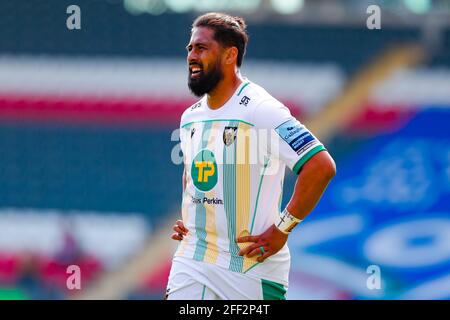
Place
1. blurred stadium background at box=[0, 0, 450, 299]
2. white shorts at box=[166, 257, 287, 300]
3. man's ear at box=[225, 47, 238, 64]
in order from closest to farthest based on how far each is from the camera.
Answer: white shorts at box=[166, 257, 287, 300]
man's ear at box=[225, 47, 238, 64]
blurred stadium background at box=[0, 0, 450, 299]

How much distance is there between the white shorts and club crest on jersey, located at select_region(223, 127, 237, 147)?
0.71 metres

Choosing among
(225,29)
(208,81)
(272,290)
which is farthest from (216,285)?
(225,29)

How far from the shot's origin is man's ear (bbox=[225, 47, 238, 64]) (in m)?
5.83

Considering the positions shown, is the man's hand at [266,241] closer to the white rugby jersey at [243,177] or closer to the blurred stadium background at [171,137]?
the white rugby jersey at [243,177]

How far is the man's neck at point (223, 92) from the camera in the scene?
5727 millimetres

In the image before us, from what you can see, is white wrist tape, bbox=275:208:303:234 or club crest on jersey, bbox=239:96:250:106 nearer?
white wrist tape, bbox=275:208:303:234

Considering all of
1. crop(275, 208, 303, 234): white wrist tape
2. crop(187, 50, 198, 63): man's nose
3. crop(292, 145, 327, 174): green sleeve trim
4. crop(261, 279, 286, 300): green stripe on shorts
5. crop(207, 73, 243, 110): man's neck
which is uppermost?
crop(187, 50, 198, 63): man's nose

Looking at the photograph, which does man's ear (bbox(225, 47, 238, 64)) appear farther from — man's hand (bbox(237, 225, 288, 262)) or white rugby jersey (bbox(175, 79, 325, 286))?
man's hand (bbox(237, 225, 288, 262))

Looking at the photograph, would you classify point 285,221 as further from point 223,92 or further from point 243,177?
point 223,92

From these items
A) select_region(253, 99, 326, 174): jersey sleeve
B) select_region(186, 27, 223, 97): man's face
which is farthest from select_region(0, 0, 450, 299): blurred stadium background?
select_region(253, 99, 326, 174): jersey sleeve

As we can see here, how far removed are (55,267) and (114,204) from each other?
935mm
